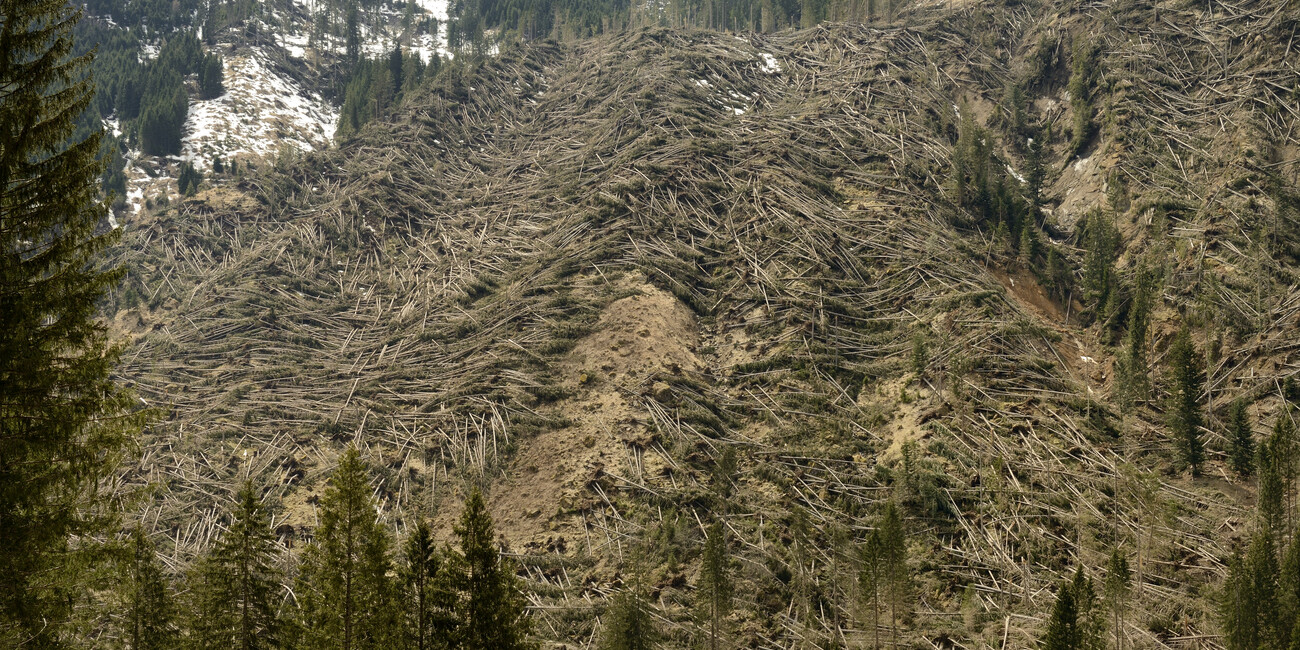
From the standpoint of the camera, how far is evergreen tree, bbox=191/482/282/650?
77.2 ft

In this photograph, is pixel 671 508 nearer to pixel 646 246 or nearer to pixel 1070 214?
pixel 646 246

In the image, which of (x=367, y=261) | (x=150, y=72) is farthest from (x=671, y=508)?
(x=150, y=72)

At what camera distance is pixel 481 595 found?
23359mm

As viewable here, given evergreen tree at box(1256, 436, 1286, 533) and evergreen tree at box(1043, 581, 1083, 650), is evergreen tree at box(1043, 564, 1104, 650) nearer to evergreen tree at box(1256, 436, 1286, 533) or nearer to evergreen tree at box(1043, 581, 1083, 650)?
evergreen tree at box(1043, 581, 1083, 650)

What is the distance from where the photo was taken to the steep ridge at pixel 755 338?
1281 inches

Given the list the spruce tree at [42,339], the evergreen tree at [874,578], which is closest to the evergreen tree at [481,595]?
the spruce tree at [42,339]

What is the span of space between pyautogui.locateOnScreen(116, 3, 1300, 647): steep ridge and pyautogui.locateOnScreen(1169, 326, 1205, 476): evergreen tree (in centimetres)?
121

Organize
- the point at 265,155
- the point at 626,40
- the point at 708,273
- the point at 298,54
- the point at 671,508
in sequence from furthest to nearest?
the point at 298,54
the point at 626,40
the point at 265,155
the point at 708,273
the point at 671,508

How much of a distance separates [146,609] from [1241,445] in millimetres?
39939

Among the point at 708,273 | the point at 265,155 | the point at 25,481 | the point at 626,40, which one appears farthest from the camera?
the point at 626,40

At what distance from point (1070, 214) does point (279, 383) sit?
164 feet

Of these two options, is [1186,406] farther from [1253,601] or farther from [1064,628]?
[1064,628]

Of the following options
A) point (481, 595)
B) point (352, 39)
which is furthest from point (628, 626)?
point (352, 39)

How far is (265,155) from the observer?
81.3 m
